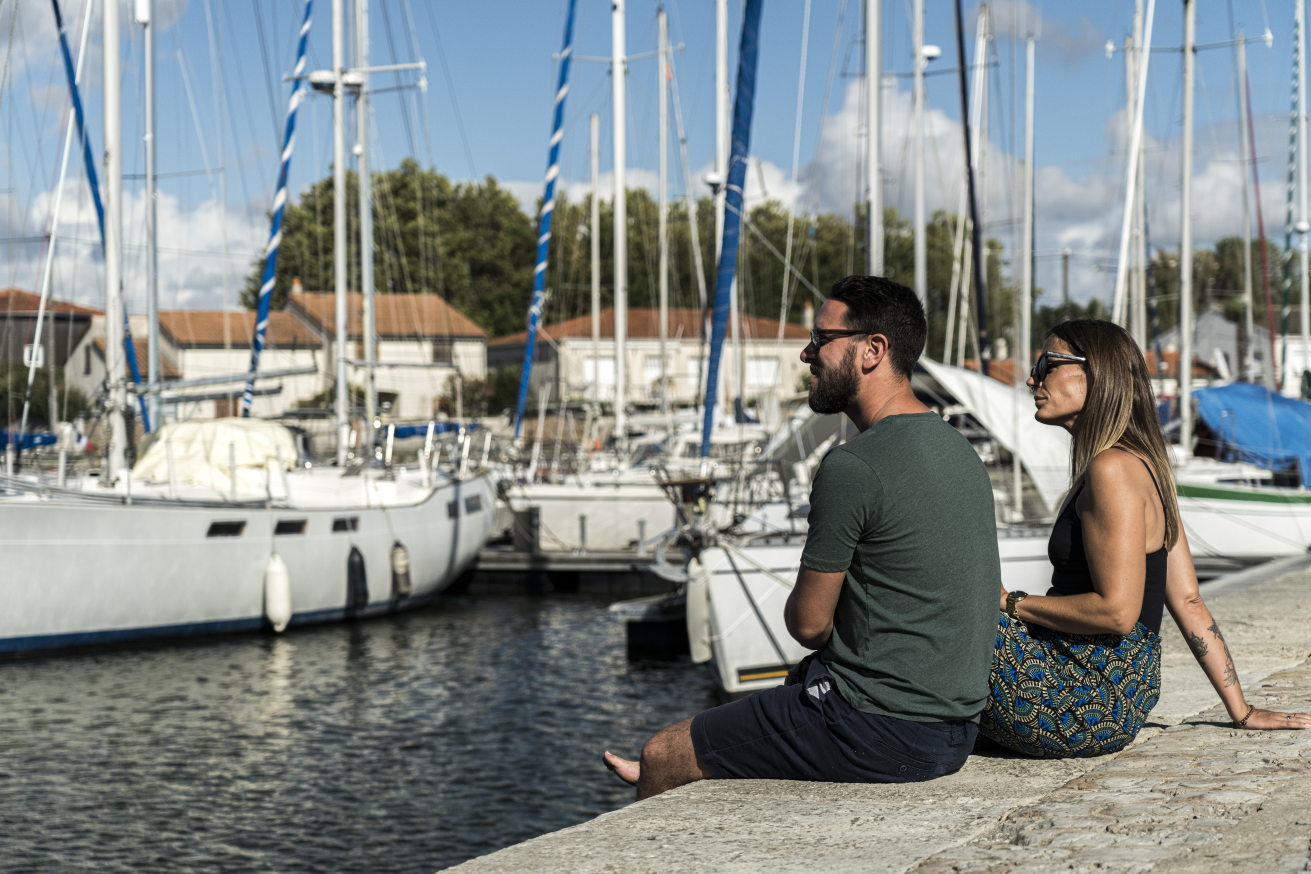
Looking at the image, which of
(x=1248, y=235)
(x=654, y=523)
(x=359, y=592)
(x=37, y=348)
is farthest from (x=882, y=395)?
(x=1248, y=235)

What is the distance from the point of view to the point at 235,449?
19.3 meters

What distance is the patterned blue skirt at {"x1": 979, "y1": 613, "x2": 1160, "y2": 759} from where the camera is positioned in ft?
12.9

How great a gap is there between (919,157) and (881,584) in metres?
22.1

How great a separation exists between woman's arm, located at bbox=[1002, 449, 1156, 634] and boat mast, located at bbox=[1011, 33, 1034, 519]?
1122 cm

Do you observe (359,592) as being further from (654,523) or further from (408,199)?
(408,199)

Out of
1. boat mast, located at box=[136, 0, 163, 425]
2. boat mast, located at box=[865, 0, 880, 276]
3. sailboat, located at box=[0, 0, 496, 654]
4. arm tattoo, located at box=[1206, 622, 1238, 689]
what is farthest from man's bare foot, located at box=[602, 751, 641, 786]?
boat mast, located at box=[136, 0, 163, 425]

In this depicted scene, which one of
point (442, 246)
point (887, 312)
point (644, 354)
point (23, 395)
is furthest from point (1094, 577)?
point (442, 246)

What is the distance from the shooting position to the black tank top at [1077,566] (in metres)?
3.96

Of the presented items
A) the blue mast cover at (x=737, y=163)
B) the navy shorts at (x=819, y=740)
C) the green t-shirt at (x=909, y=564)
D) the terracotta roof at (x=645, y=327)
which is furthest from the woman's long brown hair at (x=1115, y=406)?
the terracotta roof at (x=645, y=327)

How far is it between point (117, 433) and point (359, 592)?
14.1 feet

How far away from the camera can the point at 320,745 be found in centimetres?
1248

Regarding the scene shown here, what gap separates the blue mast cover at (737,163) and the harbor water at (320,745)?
4.49 meters

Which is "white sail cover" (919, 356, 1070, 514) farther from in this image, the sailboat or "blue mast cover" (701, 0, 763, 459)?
the sailboat

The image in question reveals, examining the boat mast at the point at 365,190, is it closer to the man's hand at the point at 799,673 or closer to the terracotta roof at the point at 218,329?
the man's hand at the point at 799,673
